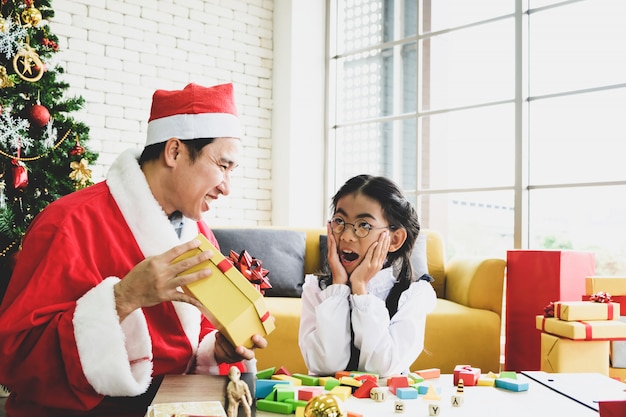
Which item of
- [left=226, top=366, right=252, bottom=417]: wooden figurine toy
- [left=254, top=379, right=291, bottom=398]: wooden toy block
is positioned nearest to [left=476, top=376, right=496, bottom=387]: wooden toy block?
[left=254, top=379, right=291, bottom=398]: wooden toy block

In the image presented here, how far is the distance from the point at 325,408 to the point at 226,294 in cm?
28

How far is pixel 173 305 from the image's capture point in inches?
57.0

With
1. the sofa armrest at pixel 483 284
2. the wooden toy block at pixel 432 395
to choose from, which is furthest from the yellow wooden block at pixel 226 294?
the sofa armrest at pixel 483 284

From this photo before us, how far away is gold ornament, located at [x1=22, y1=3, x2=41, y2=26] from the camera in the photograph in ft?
11.2

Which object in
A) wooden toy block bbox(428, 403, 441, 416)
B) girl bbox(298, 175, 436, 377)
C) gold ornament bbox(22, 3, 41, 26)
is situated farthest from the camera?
gold ornament bbox(22, 3, 41, 26)

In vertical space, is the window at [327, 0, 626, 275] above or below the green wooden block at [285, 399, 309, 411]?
above

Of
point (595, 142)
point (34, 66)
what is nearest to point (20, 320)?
point (34, 66)

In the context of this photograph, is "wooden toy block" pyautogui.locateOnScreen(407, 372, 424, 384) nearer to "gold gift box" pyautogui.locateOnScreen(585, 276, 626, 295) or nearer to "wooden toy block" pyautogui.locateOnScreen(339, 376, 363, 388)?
"wooden toy block" pyautogui.locateOnScreen(339, 376, 363, 388)

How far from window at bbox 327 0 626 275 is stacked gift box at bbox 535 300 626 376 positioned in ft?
5.18

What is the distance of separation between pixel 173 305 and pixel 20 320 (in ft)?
1.09

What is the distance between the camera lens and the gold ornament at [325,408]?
975 mm

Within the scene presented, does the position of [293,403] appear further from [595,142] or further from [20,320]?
[595,142]

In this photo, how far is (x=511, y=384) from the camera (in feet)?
4.29

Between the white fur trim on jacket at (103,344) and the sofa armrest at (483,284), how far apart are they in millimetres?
2647
